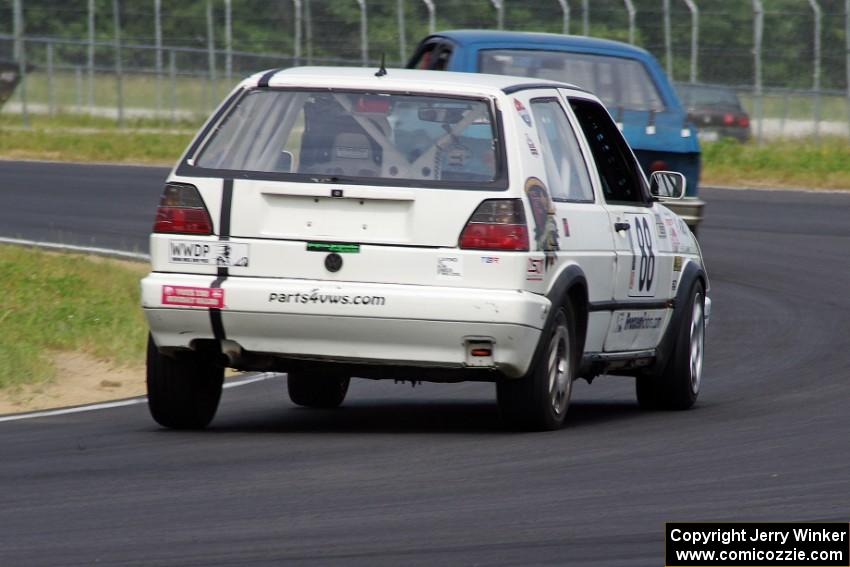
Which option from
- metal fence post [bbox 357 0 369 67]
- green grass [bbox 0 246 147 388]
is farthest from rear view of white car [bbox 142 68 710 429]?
metal fence post [bbox 357 0 369 67]

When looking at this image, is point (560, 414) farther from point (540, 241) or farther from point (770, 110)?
point (770, 110)

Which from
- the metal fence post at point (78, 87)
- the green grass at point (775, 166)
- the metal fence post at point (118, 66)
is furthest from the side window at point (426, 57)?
the metal fence post at point (78, 87)

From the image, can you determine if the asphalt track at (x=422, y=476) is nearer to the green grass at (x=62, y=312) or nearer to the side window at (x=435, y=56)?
the green grass at (x=62, y=312)

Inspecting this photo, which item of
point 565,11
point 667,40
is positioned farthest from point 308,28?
point 667,40

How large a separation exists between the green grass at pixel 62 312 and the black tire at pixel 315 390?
1.81 m

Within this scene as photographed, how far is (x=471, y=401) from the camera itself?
10.8 m

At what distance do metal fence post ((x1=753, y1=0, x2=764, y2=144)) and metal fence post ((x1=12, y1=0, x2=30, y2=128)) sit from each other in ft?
45.7

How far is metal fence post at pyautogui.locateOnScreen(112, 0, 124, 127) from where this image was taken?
37.5 meters

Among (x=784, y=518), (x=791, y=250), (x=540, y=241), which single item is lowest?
(x=791, y=250)

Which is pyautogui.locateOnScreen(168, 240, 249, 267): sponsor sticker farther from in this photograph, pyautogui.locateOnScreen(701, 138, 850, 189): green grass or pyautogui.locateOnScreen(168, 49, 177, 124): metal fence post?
pyautogui.locateOnScreen(168, 49, 177, 124): metal fence post

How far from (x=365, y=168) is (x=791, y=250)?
12.3 m

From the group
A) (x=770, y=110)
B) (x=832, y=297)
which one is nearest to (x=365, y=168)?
(x=832, y=297)

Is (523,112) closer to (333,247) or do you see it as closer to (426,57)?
(333,247)

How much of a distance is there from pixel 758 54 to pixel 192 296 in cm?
2775
